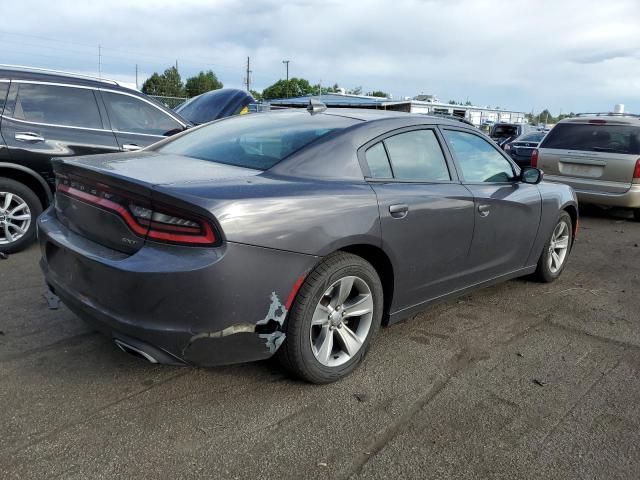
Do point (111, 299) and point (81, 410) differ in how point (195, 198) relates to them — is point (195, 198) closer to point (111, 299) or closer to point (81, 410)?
point (111, 299)

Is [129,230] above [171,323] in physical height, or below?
above

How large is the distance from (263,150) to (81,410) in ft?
5.54

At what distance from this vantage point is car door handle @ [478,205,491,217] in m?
3.77

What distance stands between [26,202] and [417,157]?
396cm

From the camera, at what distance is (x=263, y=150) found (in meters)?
3.18

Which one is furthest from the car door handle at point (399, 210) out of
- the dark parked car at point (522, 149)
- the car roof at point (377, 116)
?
the dark parked car at point (522, 149)

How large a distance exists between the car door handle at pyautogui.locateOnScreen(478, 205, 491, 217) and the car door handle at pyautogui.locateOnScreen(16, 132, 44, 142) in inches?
168

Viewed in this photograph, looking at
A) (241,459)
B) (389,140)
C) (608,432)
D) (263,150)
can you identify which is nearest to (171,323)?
(241,459)

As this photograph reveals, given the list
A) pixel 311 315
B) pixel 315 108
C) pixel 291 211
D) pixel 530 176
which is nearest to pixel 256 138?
pixel 315 108

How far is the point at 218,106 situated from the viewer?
9.34m

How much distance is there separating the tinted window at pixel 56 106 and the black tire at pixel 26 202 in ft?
2.20

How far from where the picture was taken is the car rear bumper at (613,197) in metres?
8.20

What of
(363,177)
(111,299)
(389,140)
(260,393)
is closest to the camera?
(111,299)

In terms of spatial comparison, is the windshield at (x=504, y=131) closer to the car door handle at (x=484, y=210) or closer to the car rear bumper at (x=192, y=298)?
the car door handle at (x=484, y=210)
